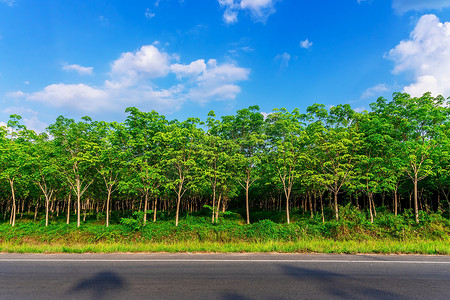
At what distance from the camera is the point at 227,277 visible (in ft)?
22.6

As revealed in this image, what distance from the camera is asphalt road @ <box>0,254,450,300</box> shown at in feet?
18.7

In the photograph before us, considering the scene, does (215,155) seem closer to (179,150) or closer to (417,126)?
(179,150)

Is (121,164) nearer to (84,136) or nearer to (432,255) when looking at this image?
(84,136)

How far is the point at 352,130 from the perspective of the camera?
2269cm

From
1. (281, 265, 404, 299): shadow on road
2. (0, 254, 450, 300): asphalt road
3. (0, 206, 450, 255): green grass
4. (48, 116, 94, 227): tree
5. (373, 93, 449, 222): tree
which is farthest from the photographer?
(48, 116, 94, 227): tree

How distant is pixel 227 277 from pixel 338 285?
10.3ft

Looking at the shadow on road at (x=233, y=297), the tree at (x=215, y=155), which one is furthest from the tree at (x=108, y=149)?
the shadow on road at (x=233, y=297)

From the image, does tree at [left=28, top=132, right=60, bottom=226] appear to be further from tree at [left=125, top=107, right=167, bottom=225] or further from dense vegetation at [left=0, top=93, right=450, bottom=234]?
tree at [left=125, top=107, right=167, bottom=225]

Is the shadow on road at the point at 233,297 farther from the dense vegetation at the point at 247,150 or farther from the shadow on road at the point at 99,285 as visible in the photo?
the dense vegetation at the point at 247,150

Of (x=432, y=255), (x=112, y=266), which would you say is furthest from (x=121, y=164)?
(x=432, y=255)

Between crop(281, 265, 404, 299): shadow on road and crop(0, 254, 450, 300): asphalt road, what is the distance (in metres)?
0.01

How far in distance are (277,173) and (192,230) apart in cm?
1056

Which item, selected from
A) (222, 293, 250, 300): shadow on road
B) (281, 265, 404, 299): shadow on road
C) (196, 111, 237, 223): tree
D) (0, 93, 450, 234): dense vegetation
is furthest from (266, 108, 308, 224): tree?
(222, 293, 250, 300): shadow on road

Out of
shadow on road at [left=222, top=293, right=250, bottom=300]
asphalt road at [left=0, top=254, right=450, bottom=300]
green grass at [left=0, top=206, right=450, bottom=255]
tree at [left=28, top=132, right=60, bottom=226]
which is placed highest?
tree at [left=28, top=132, right=60, bottom=226]
